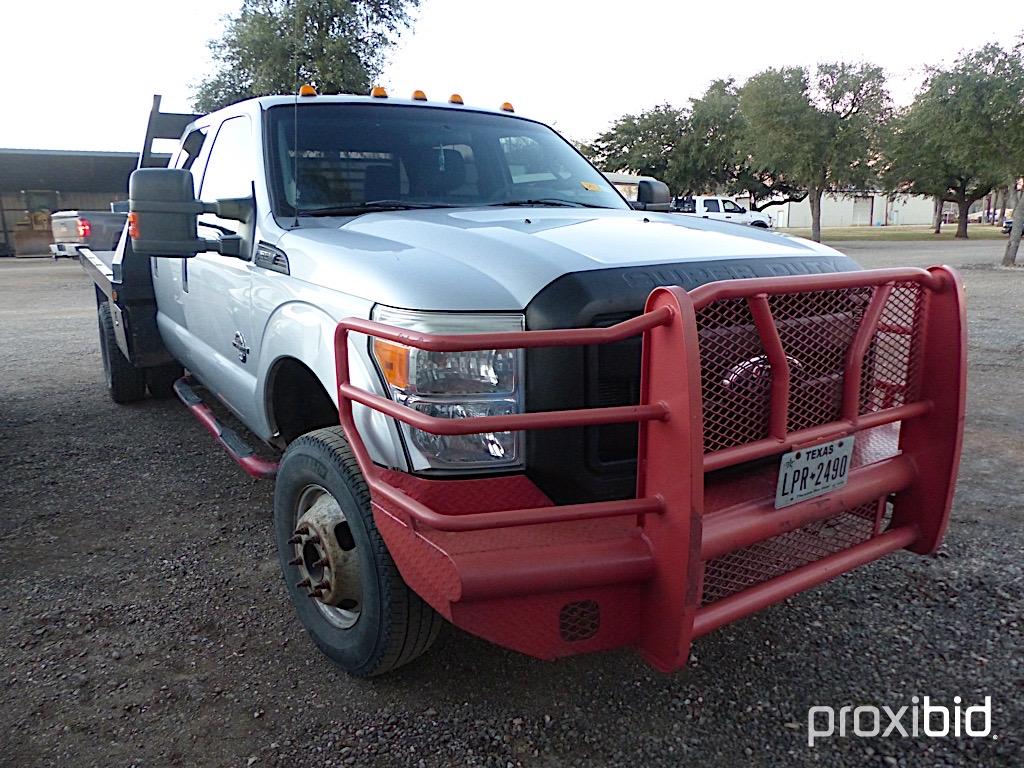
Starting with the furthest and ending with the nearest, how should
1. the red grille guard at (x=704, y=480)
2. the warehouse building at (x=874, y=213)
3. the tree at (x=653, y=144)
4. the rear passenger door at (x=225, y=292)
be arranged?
the warehouse building at (x=874, y=213) < the tree at (x=653, y=144) < the rear passenger door at (x=225, y=292) < the red grille guard at (x=704, y=480)

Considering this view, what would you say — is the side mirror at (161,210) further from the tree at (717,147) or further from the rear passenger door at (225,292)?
the tree at (717,147)

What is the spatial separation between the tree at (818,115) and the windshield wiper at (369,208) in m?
29.7

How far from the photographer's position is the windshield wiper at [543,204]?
141 inches

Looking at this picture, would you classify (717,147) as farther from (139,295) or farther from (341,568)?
(341,568)

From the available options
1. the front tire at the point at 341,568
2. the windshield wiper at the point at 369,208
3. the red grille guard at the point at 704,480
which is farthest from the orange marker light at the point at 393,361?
the windshield wiper at the point at 369,208

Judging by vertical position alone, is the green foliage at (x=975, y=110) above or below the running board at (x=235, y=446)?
above

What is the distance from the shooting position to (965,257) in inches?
938

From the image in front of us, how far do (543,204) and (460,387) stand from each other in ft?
5.66

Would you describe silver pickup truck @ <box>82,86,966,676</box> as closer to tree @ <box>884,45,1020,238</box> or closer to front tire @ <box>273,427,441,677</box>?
front tire @ <box>273,427,441,677</box>

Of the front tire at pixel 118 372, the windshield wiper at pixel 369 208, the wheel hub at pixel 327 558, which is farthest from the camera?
the front tire at pixel 118 372

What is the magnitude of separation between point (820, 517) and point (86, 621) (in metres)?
2.63

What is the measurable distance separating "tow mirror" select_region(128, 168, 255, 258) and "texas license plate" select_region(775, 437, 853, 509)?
2.35m

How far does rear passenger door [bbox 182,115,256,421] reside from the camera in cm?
347

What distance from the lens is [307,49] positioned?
1705cm
